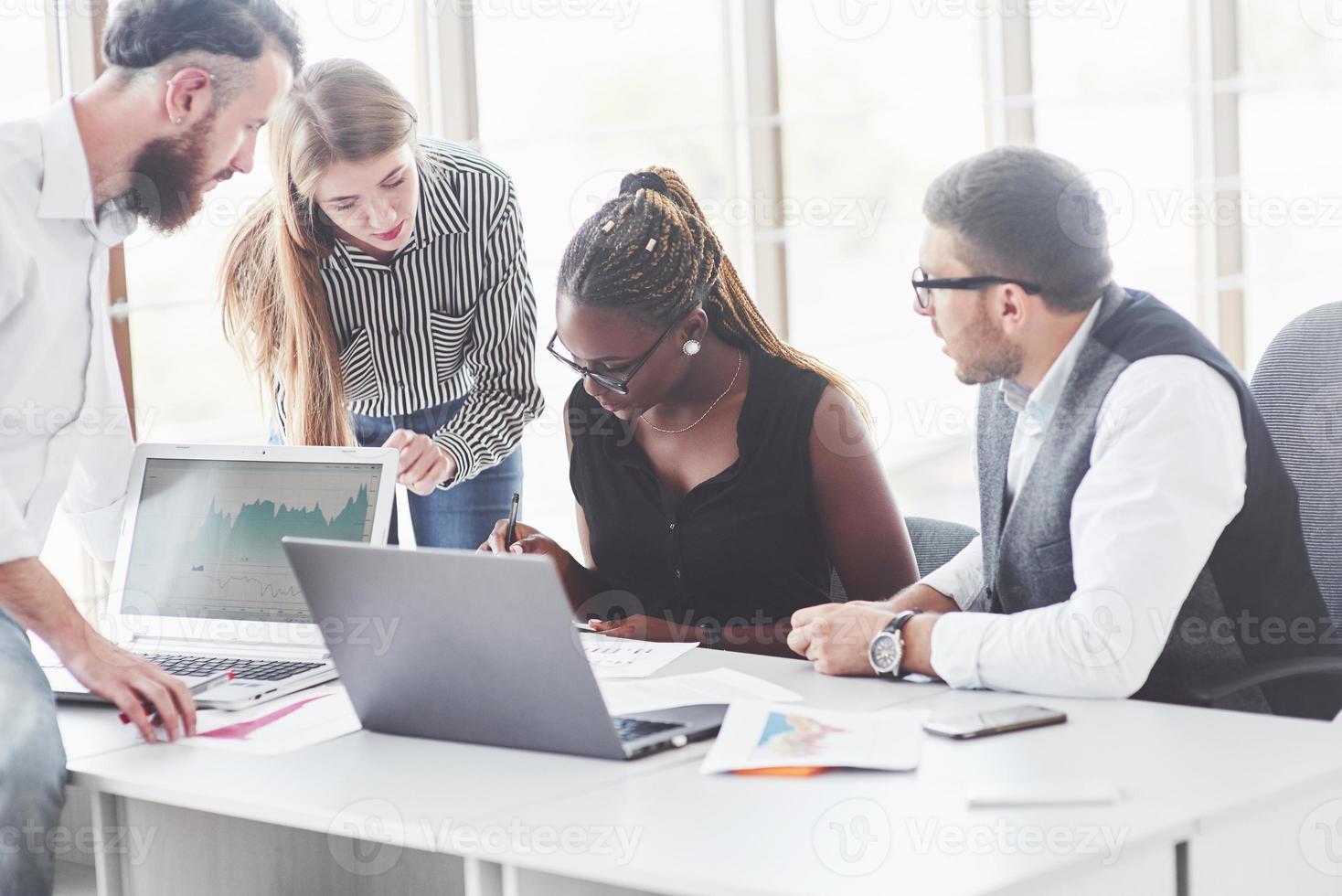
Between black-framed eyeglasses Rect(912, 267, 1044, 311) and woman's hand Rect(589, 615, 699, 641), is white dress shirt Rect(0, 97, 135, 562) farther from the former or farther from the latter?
black-framed eyeglasses Rect(912, 267, 1044, 311)

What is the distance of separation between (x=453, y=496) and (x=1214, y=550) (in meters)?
1.45

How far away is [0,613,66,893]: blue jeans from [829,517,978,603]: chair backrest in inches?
44.2

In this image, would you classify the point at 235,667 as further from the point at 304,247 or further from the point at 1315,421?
the point at 1315,421

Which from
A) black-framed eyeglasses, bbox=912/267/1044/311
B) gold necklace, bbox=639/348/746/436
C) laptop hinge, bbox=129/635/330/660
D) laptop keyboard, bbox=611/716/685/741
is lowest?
laptop hinge, bbox=129/635/330/660

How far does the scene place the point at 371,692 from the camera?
62.0 inches

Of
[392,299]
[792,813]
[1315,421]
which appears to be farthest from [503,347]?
[792,813]

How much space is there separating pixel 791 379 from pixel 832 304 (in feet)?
11.6

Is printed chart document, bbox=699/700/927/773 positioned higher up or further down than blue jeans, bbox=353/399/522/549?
further down

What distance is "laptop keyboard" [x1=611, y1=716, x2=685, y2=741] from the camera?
149 centimetres

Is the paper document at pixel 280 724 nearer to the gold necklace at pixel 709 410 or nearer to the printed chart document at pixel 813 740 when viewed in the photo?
the printed chart document at pixel 813 740

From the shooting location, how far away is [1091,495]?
166cm

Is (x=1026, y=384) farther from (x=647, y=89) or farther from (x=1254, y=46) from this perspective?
(x=1254, y=46)

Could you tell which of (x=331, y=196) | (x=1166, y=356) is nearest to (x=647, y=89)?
(x=331, y=196)

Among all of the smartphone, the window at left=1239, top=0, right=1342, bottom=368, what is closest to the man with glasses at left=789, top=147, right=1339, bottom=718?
the smartphone
